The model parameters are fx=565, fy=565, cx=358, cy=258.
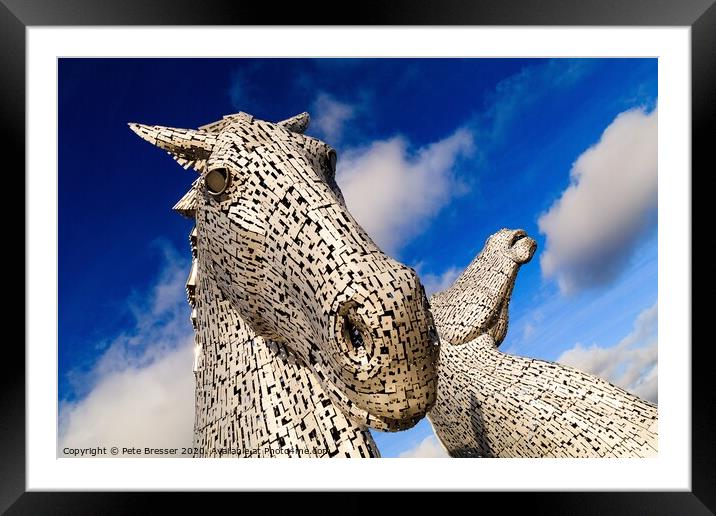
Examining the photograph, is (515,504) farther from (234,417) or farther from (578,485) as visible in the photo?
(234,417)

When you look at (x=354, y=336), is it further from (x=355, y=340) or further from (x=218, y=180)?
(x=218, y=180)

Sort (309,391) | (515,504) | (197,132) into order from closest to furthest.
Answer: (309,391) → (197,132) → (515,504)

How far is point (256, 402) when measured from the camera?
5.22 ft

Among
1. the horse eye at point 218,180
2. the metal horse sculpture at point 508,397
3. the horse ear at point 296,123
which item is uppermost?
the horse ear at point 296,123

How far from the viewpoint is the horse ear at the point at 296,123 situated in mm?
1847

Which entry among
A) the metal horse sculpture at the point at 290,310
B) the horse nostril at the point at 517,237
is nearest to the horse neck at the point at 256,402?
the metal horse sculpture at the point at 290,310

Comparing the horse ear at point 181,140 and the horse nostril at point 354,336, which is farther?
the horse ear at point 181,140
